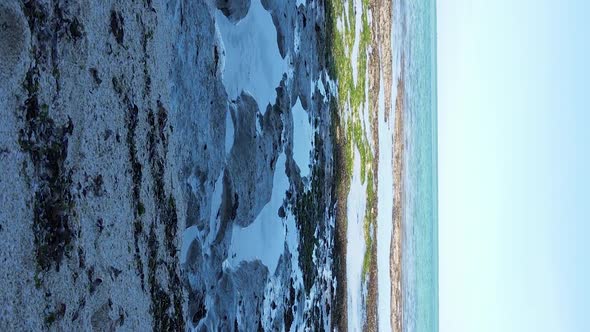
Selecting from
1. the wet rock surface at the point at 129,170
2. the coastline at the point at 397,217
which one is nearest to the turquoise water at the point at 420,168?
the coastline at the point at 397,217

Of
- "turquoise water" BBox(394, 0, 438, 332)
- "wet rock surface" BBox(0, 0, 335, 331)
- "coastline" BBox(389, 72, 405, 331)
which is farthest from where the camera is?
"turquoise water" BBox(394, 0, 438, 332)

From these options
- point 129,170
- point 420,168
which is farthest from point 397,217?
point 129,170

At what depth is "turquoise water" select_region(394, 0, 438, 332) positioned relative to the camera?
15.0 ft

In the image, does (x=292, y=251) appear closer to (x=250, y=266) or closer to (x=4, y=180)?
(x=250, y=266)

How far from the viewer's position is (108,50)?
1.13 metres

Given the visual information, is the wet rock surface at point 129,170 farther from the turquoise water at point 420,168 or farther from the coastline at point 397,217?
the turquoise water at point 420,168

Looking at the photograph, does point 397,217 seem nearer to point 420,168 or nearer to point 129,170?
point 420,168

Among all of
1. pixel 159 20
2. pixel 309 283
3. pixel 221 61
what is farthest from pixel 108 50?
pixel 309 283

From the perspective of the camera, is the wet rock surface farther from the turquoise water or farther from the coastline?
the turquoise water

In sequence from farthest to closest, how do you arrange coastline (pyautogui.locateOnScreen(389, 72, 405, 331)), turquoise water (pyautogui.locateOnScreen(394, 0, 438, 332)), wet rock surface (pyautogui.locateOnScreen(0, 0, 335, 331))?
1. turquoise water (pyautogui.locateOnScreen(394, 0, 438, 332))
2. coastline (pyautogui.locateOnScreen(389, 72, 405, 331))
3. wet rock surface (pyautogui.locateOnScreen(0, 0, 335, 331))

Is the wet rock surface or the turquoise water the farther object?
the turquoise water

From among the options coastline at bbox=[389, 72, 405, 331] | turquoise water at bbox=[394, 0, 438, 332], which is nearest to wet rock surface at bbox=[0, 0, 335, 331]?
coastline at bbox=[389, 72, 405, 331]

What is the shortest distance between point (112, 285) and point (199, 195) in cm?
44

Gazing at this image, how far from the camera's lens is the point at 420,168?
543 centimetres
